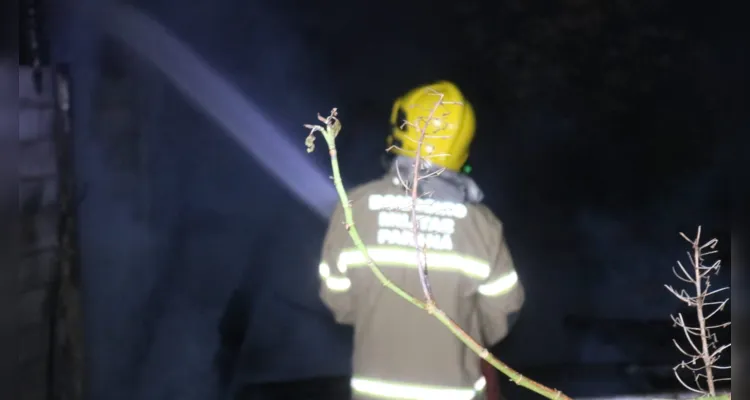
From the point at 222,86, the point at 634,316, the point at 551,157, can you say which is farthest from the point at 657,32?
the point at 222,86

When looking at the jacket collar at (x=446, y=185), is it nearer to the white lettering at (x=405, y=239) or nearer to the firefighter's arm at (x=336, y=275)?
the white lettering at (x=405, y=239)

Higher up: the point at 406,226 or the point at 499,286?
the point at 406,226

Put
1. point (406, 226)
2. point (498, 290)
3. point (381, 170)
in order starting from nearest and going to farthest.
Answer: point (406, 226) → point (498, 290) → point (381, 170)

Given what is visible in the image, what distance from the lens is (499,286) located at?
172 centimetres

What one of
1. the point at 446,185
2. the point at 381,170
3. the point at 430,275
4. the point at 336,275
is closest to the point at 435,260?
the point at 430,275

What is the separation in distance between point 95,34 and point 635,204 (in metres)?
3.13

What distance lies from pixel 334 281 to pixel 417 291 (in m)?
0.26

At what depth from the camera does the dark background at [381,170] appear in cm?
289

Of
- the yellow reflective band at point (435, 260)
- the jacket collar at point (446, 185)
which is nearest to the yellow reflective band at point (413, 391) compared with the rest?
the yellow reflective band at point (435, 260)

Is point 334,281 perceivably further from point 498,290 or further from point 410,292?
point 498,290

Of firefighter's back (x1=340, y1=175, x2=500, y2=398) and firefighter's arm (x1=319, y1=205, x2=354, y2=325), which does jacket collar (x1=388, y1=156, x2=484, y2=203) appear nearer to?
firefighter's back (x1=340, y1=175, x2=500, y2=398)

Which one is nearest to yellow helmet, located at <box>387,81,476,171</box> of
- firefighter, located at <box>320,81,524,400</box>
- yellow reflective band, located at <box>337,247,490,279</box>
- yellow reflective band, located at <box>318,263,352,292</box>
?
firefighter, located at <box>320,81,524,400</box>

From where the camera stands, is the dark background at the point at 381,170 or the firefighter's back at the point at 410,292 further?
the dark background at the point at 381,170

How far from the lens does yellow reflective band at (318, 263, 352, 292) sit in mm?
1804
